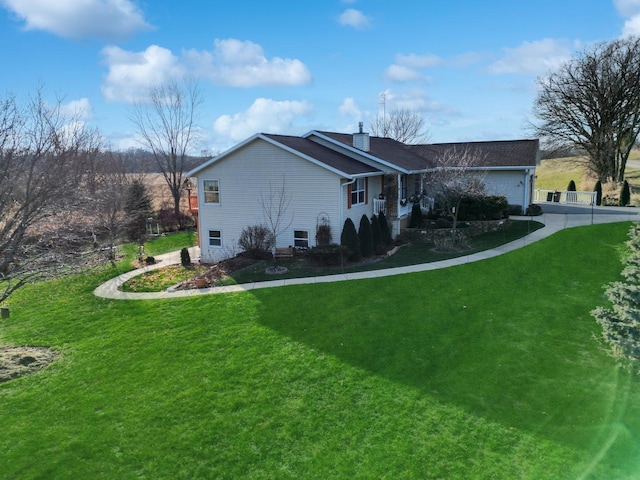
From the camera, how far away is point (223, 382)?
10.1 metres

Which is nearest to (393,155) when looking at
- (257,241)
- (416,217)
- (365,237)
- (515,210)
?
(416,217)

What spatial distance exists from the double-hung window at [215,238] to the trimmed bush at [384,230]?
26.4ft

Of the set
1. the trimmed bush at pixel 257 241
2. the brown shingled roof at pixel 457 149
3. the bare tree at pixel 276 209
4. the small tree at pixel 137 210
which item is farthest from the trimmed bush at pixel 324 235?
the small tree at pixel 137 210

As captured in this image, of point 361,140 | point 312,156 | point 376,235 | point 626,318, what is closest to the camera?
point 626,318

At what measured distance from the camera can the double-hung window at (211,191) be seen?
72.3ft

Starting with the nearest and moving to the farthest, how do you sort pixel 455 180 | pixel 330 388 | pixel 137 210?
pixel 330 388, pixel 455 180, pixel 137 210

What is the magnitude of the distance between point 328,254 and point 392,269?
2786 mm

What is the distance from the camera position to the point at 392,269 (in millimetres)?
17766

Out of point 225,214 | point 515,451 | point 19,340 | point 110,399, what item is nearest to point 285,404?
point 110,399

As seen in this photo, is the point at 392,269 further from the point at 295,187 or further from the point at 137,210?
the point at 137,210

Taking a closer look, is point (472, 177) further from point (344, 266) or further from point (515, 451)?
point (515, 451)

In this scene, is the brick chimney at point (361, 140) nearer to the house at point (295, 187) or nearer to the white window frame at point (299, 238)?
the house at point (295, 187)

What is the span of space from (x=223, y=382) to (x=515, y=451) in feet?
20.0

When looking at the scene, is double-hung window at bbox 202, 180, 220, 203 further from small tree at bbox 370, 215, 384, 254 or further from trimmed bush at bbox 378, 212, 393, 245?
trimmed bush at bbox 378, 212, 393, 245
